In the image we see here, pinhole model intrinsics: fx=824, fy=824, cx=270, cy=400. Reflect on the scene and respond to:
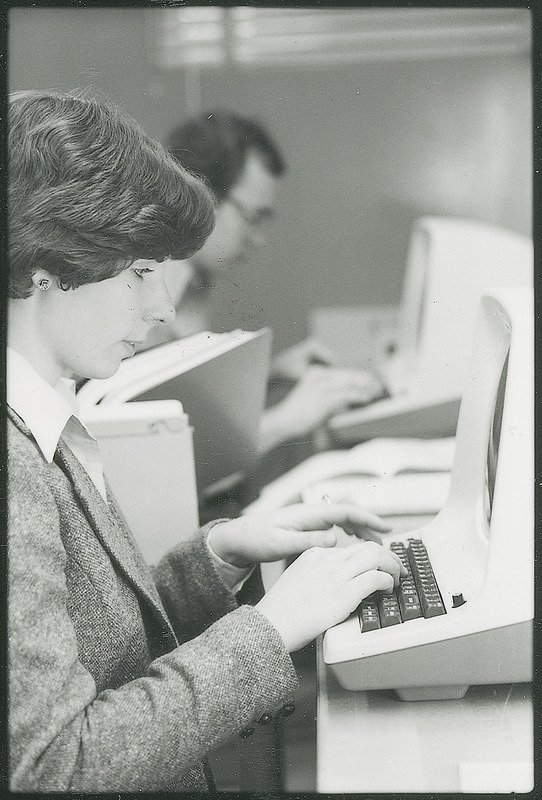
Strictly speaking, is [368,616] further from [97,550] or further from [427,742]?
[97,550]

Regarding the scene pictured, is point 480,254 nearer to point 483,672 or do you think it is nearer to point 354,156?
point 354,156

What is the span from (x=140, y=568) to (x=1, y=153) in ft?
1.47

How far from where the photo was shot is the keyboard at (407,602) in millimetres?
793

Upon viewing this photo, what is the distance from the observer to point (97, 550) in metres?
0.79

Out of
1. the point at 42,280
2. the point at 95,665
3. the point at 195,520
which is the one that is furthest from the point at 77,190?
the point at 195,520

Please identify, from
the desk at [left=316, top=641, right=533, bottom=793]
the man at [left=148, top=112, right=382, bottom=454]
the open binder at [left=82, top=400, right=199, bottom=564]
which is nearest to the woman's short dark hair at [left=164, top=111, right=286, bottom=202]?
the man at [left=148, top=112, right=382, bottom=454]

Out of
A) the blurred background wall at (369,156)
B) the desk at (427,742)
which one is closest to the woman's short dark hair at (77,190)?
the desk at (427,742)

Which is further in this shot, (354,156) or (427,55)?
(354,156)

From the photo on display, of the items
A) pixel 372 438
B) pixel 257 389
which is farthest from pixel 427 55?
pixel 257 389

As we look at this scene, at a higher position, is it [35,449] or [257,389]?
[35,449]

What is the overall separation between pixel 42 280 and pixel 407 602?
18.8 inches

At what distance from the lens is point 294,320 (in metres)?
2.78

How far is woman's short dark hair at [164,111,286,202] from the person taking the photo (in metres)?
0.92

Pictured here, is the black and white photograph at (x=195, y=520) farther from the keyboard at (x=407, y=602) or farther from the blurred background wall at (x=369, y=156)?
the blurred background wall at (x=369, y=156)
